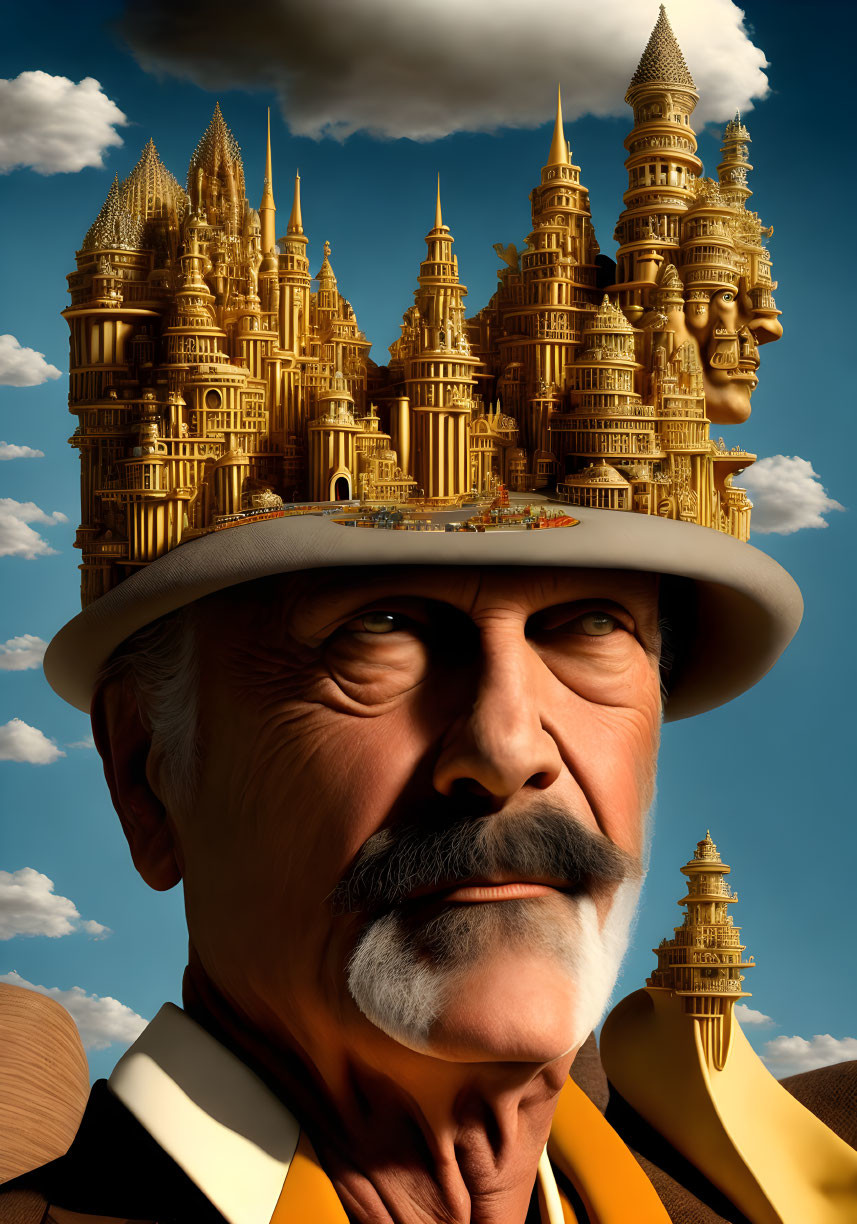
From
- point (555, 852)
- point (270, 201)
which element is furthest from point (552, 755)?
point (270, 201)

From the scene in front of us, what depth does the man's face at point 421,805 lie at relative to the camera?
2.83 meters

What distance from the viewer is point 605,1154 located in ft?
11.9

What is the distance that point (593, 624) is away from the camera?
3139mm

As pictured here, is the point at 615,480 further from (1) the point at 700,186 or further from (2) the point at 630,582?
(1) the point at 700,186

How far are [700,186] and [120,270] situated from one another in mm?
1623

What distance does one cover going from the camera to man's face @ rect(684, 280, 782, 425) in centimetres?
391

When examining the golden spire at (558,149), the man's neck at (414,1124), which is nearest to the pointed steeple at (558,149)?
the golden spire at (558,149)

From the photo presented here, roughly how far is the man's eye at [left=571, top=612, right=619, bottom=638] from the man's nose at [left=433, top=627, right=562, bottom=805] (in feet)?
0.73

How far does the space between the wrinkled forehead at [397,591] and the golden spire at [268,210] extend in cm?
124

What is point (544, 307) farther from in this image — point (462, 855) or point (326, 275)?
point (462, 855)

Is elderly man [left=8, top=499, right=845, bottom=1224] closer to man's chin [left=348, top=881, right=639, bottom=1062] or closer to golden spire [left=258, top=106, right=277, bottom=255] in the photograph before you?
man's chin [left=348, top=881, right=639, bottom=1062]

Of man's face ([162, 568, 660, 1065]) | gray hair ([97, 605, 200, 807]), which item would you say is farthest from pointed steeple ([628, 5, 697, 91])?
gray hair ([97, 605, 200, 807])

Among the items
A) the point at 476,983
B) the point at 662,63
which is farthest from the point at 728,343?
the point at 476,983

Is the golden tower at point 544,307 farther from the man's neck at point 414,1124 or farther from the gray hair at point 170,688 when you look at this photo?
the man's neck at point 414,1124
